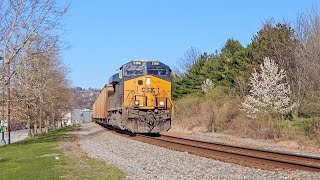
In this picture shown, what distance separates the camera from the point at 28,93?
100 ft

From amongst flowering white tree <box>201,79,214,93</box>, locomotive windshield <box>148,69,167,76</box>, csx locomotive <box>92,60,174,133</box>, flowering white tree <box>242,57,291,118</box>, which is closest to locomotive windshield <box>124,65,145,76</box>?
csx locomotive <box>92,60,174,133</box>

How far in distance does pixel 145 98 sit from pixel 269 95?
11.5 meters

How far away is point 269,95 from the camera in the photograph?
34.0m

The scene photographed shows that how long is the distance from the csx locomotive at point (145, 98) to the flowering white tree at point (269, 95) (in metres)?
8.55

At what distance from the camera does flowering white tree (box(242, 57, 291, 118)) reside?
109 feet

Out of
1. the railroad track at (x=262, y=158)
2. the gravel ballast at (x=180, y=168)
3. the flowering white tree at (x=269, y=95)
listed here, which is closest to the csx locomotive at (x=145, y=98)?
the railroad track at (x=262, y=158)

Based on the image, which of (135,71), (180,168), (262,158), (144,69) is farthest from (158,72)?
(180,168)

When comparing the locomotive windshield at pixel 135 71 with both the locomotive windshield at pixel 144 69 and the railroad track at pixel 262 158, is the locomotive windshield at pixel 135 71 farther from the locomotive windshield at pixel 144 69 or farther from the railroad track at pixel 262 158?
the railroad track at pixel 262 158

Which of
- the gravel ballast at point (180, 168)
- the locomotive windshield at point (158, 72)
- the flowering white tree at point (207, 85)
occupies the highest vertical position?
the flowering white tree at point (207, 85)

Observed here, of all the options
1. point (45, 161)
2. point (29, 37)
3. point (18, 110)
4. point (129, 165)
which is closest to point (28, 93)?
point (18, 110)

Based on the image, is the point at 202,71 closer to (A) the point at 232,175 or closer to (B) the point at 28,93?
(B) the point at 28,93

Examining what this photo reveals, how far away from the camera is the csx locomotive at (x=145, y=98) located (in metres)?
26.9

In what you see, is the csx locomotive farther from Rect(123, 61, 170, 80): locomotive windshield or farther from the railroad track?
the railroad track

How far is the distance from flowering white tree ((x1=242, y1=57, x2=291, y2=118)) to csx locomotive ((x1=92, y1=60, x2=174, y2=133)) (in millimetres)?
8547
